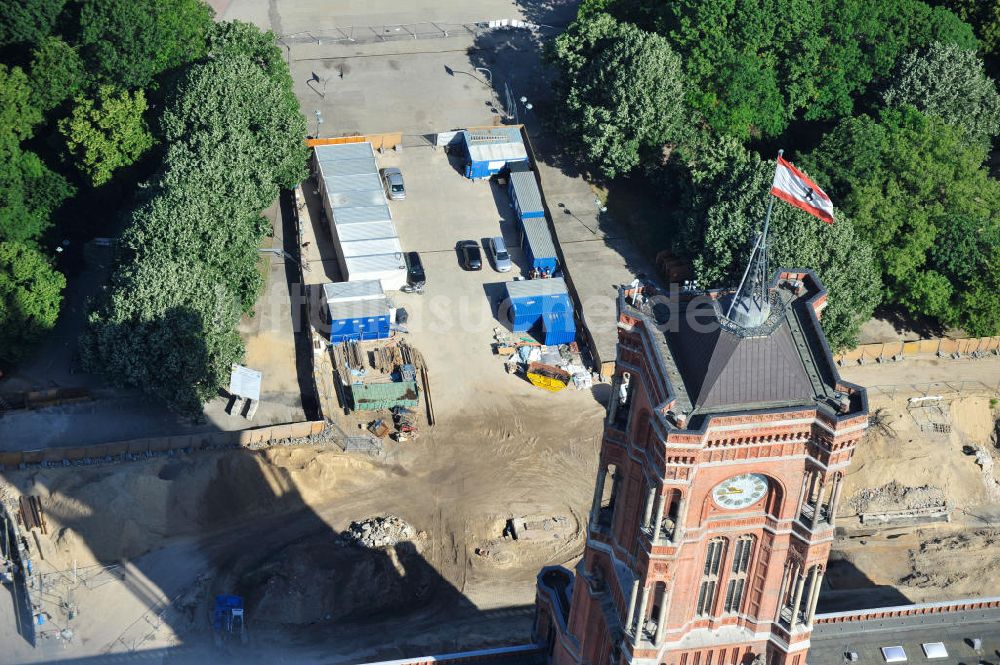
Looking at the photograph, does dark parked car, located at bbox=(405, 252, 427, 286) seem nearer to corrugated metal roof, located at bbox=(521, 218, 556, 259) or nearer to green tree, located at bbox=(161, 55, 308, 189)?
corrugated metal roof, located at bbox=(521, 218, 556, 259)

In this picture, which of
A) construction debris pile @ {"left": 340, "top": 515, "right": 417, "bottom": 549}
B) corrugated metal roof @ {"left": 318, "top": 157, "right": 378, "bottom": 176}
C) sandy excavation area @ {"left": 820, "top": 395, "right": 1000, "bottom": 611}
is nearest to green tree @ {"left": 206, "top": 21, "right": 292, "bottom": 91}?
corrugated metal roof @ {"left": 318, "top": 157, "right": 378, "bottom": 176}

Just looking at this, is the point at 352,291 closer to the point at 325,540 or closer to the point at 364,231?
the point at 364,231

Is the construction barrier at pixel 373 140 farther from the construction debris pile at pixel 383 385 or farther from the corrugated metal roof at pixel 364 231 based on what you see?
the construction debris pile at pixel 383 385

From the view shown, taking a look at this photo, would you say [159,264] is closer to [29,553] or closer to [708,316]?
[29,553]

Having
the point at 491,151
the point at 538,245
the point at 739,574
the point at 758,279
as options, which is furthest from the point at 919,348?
the point at 758,279

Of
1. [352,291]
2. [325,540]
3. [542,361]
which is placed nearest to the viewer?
[325,540]

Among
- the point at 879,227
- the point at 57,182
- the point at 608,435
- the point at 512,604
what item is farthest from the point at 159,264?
the point at 879,227
